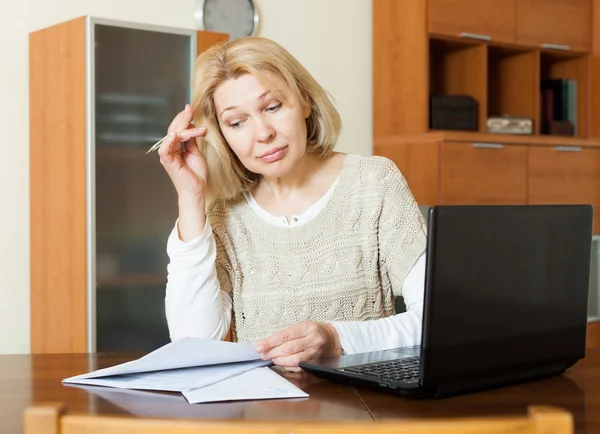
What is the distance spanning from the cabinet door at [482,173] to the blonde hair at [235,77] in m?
1.95

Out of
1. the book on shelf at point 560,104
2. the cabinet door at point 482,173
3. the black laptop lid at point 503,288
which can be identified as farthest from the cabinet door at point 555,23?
the black laptop lid at point 503,288

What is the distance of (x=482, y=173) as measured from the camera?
A: 13.2ft

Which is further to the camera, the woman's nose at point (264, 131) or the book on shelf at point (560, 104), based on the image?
the book on shelf at point (560, 104)

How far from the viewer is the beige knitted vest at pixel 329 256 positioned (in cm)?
187

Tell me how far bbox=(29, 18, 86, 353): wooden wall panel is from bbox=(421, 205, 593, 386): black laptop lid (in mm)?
2052

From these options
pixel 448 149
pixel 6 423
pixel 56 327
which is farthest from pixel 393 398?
pixel 448 149

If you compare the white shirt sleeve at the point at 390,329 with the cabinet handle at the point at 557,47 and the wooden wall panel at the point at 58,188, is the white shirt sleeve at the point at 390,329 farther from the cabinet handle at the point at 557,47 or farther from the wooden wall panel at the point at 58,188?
the cabinet handle at the point at 557,47

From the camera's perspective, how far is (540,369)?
4.51 feet

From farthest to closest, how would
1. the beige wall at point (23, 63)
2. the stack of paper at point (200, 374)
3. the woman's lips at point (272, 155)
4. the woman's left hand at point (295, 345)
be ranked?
the beige wall at point (23, 63)
the woman's lips at point (272, 155)
the woman's left hand at point (295, 345)
the stack of paper at point (200, 374)

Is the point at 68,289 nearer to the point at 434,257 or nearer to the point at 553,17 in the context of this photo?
the point at 434,257

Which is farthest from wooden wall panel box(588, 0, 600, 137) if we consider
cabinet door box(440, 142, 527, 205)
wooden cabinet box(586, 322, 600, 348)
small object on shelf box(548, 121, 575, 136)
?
wooden cabinet box(586, 322, 600, 348)

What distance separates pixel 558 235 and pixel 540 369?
0.23 m

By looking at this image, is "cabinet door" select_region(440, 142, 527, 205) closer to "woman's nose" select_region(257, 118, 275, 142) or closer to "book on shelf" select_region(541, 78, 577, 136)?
"book on shelf" select_region(541, 78, 577, 136)

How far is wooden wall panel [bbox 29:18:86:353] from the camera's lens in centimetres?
305
